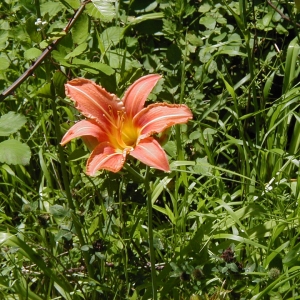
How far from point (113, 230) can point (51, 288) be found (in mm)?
416

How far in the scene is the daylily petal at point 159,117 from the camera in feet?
6.62

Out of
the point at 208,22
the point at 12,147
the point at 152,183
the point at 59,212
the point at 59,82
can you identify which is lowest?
the point at 152,183

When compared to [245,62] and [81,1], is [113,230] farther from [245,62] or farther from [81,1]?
[245,62]

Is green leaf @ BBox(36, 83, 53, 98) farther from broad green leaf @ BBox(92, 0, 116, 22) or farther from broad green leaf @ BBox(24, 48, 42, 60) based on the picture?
broad green leaf @ BBox(92, 0, 116, 22)

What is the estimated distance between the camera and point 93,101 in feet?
7.12

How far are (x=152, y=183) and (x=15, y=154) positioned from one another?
36.6 inches

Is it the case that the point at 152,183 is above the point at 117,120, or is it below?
below

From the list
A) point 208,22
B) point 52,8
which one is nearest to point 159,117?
point 52,8

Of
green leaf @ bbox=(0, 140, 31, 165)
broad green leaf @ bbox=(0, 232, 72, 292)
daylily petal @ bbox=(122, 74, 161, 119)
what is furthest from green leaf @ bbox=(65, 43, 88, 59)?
broad green leaf @ bbox=(0, 232, 72, 292)

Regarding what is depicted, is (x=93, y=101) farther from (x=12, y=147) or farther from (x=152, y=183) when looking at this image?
(x=152, y=183)

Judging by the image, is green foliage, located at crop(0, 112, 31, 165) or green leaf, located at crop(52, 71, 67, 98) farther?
green leaf, located at crop(52, 71, 67, 98)

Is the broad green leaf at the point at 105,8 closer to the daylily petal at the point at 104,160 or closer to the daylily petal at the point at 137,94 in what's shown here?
the daylily petal at the point at 137,94

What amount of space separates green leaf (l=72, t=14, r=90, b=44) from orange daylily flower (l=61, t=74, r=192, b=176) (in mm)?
240

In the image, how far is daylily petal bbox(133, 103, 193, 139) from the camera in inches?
79.4
